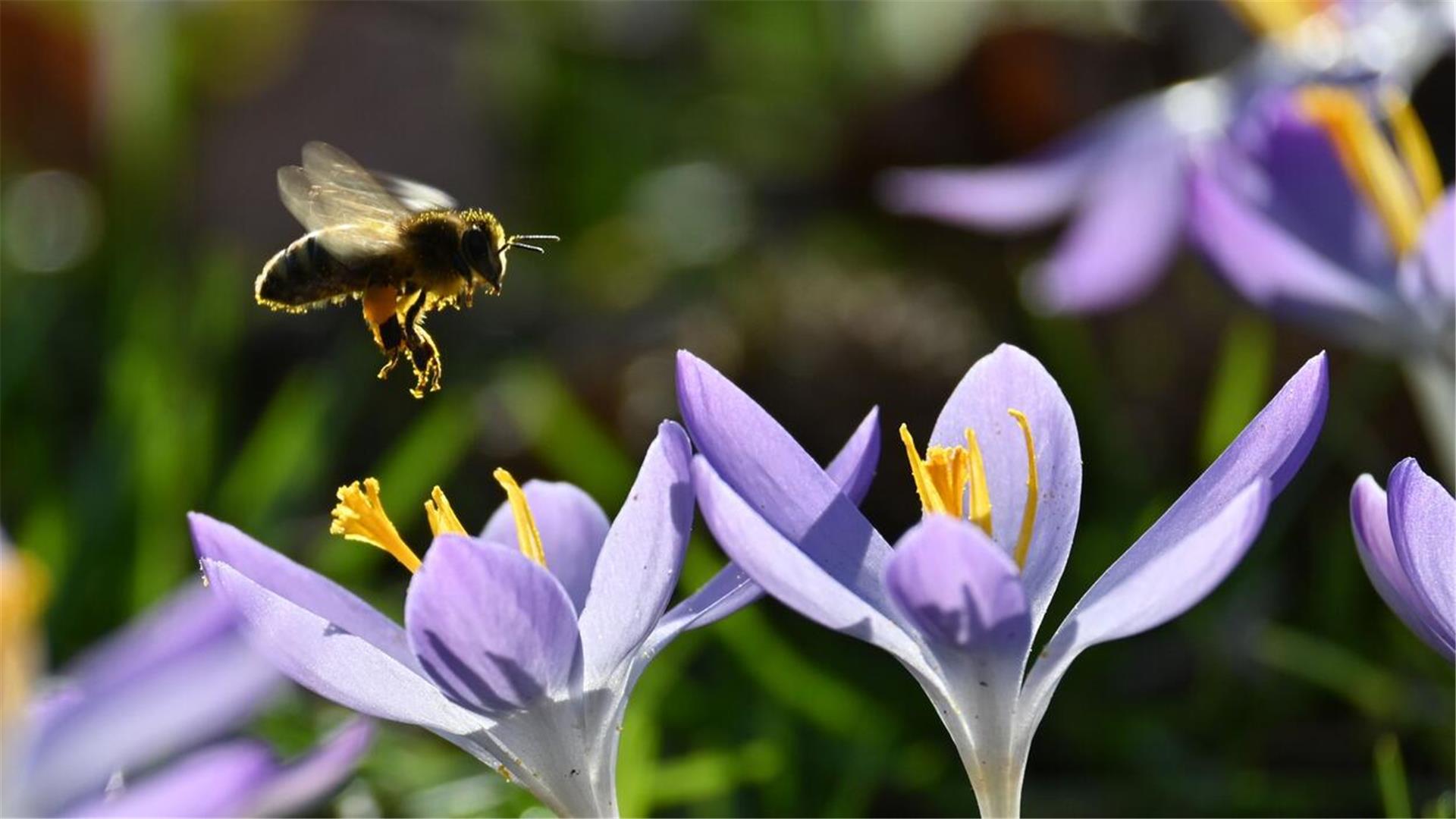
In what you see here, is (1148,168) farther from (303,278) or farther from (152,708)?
(152,708)

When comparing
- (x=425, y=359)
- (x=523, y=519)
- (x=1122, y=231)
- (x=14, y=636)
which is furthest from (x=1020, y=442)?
(x=1122, y=231)

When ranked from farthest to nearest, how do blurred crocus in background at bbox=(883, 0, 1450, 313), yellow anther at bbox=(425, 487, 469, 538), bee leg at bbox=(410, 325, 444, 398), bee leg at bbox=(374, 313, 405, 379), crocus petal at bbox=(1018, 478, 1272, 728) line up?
blurred crocus in background at bbox=(883, 0, 1450, 313), bee leg at bbox=(374, 313, 405, 379), bee leg at bbox=(410, 325, 444, 398), yellow anther at bbox=(425, 487, 469, 538), crocus petal at bbox=(1018, 478, 1272, 728)

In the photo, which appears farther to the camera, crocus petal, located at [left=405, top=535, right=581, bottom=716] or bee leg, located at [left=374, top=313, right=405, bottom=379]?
bee leg, located at [left=374, top=313, right=405, bottom=379]

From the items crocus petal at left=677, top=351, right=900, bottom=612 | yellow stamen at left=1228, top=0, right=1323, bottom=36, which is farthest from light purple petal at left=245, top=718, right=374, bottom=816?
yellow stamen at left=1228, top=0, right=1323, bottom=36

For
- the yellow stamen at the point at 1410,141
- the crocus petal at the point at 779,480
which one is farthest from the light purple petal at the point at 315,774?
the yellow stamen at the point at 1410,141

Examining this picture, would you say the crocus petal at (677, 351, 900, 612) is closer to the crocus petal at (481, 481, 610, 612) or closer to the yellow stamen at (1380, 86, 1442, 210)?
the crocus petal at (481, 481, 610, 612)

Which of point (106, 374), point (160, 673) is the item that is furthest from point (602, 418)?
point (160, 673)

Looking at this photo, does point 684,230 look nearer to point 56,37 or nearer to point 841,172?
point 841,172

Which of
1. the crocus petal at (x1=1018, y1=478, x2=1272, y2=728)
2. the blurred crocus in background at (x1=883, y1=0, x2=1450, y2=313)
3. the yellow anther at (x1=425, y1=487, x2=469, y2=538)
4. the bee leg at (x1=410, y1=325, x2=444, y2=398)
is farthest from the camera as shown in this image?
the blurred crocus in background at (x1=883, y1=0, x2=1450, y2=313)
